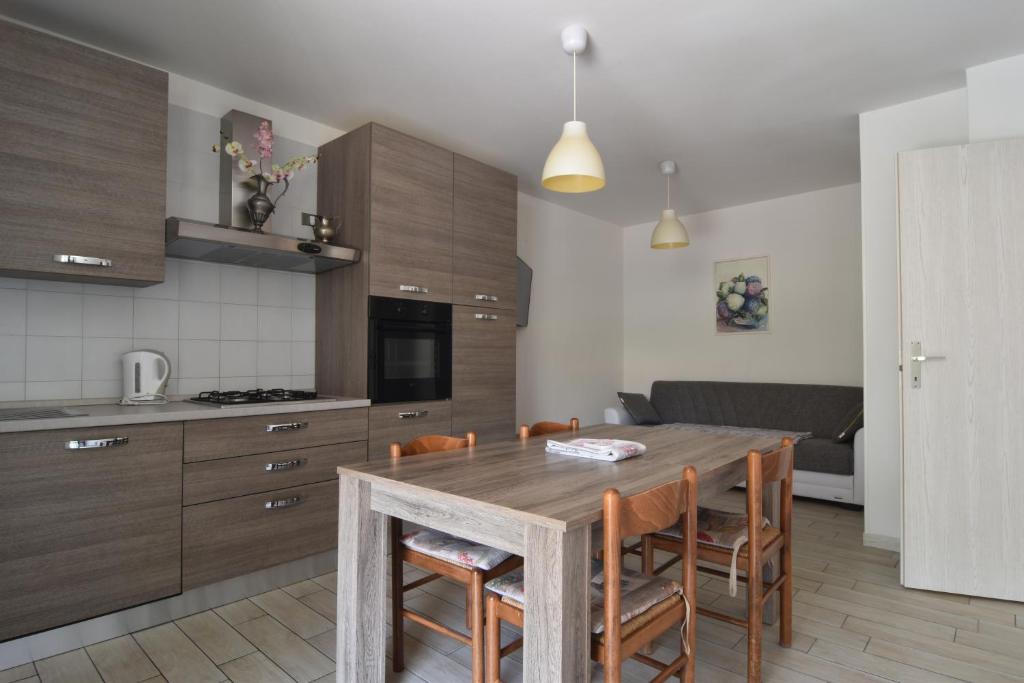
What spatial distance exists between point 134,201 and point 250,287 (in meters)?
0.78

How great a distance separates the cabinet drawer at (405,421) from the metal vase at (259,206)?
3.52ft

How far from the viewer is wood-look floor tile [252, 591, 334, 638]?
2.16 metres

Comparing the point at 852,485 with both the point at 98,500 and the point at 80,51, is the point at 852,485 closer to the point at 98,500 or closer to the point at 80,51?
the point at 98,500

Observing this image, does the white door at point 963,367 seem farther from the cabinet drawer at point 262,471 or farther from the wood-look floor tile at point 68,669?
the wood-look floor tile at point 68,669

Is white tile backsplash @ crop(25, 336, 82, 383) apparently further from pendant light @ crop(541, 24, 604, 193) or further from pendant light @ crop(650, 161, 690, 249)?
pendant light @ crop(650, 161, 690, 249)

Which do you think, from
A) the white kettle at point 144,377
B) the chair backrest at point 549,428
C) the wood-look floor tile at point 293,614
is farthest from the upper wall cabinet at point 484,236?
the wood-look floor tile at point 293,614

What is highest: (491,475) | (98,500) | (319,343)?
(319,343)

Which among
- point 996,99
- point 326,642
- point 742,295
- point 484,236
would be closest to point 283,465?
point 326,642

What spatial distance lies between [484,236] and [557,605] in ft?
8.86

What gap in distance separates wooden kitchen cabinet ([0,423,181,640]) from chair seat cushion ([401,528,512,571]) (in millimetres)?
1053

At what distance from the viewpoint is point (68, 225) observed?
2096 millimetres

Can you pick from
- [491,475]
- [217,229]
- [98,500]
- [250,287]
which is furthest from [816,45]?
[98,500]

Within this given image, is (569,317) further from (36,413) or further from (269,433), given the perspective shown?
(36,413)

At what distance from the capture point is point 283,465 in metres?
2.50
